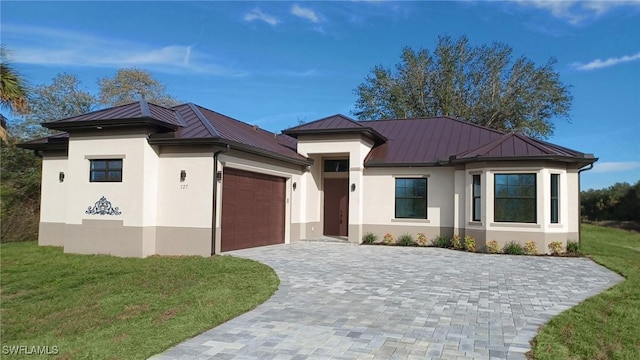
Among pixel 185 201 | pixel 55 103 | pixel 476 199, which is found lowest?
pixel 185 201

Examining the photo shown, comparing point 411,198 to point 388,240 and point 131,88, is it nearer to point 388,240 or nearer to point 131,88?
point 388,240

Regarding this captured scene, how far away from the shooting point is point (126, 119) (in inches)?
483

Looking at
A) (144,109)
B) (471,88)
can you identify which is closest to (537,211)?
(144,109)

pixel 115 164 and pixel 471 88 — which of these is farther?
pixel 471 88

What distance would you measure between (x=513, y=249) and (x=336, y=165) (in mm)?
7848

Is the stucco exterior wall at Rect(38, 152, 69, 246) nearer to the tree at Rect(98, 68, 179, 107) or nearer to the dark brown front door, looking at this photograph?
the dark brown front door

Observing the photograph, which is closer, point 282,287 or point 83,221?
point 282,287

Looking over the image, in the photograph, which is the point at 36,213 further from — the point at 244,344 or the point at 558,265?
the point at 558,265

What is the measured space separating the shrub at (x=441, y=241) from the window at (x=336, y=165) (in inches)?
186

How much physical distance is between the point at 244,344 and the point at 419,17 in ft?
45.1

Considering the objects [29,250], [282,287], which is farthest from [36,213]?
[282,287]

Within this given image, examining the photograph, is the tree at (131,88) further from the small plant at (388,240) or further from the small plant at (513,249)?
the small plant at (513,249)

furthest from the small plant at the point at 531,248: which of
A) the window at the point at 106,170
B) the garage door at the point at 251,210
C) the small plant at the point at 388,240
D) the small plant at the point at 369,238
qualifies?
the window at the point at 106,170

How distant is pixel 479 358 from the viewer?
189 inches
